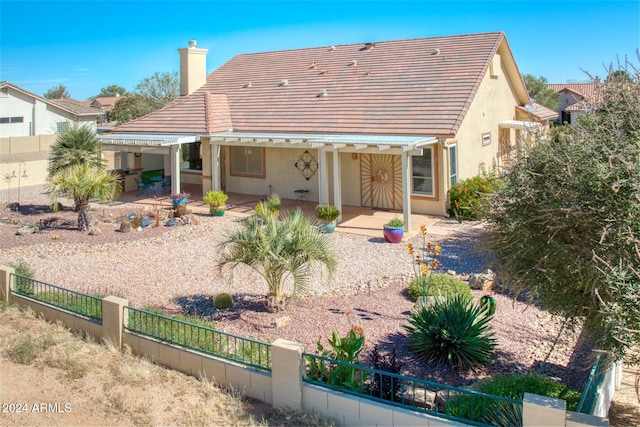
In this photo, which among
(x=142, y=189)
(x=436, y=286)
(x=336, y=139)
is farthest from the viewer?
(x=142, y=189)

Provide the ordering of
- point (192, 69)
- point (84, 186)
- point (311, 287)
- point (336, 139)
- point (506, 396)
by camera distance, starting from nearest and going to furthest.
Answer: point (506, 396)
point (311, 287)
point (84, 186)
point (336, 139)
point (192, 69)

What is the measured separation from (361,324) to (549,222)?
4745 mm

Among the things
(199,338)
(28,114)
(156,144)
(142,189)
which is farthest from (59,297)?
(28,114)

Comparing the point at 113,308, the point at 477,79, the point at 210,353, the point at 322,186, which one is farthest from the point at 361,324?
the point at 477,79

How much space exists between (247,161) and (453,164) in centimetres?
887

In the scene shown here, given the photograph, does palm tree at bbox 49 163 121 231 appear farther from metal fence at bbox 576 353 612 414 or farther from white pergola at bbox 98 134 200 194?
metal fence at bbox 576 353 612 414

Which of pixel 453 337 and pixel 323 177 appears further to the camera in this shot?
pixel 323 177

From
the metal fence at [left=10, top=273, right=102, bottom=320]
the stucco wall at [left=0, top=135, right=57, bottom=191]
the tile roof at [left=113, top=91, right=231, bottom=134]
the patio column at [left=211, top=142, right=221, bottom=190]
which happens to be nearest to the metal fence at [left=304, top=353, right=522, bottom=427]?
the metal fence at [left=10, top=273, right=102, bottom=320]

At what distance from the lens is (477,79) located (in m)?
21.2

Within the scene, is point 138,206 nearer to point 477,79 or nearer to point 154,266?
point 154,266

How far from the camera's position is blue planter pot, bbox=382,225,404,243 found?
54.9ft

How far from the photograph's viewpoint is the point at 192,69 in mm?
29422

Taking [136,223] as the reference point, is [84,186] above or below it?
above

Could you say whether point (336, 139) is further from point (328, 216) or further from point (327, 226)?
point (327, 226)
